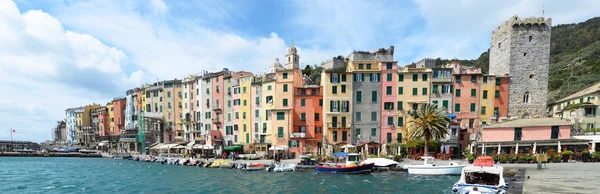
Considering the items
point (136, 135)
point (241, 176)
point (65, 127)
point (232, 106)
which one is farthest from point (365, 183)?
point (65, 127)

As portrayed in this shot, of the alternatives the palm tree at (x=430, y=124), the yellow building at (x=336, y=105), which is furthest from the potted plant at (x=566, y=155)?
the yellow building at (x=336, y=105)

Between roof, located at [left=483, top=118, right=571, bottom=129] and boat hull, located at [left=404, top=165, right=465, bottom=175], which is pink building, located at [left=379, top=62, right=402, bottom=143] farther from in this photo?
boat hull, located at [left=404, top=165, right=465, bottom=175]

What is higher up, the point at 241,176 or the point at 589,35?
the point at 589,35

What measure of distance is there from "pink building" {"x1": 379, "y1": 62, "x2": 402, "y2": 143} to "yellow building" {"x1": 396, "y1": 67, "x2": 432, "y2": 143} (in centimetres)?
82

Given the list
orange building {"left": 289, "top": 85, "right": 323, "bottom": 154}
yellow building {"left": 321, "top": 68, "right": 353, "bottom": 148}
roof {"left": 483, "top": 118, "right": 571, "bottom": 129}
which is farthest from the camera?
orange building {"left": 289, "top": 85, "right": 323, "bottom": 154}

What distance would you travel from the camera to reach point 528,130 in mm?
38594

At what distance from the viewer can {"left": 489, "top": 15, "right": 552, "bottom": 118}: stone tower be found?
45719 millimetres

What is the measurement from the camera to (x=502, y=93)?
46.9 meters

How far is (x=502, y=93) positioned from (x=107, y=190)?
57.9 m

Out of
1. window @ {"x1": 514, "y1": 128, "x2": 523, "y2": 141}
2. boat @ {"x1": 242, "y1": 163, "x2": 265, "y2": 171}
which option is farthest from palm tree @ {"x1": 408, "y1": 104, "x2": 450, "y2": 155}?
boat @ {"x1": 242, "y1": 163, "x2": 265, "y2": 171}

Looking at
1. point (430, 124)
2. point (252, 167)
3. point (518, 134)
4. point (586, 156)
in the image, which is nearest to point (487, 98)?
point (518, 134)

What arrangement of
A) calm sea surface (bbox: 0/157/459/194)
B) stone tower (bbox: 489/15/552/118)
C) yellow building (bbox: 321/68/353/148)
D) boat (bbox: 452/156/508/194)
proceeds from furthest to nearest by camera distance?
yellow building (bbox: 321/68/353/148)
stone tower (bbox: 489/15/552/118)
calm sea surface (bbox: 0/157/459/194)
boat (bbox: 452/156/508/194)

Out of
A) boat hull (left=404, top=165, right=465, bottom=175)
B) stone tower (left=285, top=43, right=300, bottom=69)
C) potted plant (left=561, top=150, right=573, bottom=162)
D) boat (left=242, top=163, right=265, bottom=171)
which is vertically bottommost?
boat (left=242, top=163, right=265, bottom=171)

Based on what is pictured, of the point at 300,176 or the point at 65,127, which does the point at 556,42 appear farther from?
the point at 65,127
